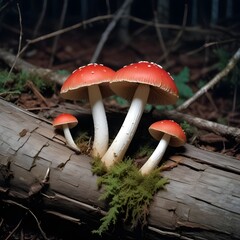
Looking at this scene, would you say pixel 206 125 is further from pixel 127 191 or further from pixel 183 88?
pixel 183 88

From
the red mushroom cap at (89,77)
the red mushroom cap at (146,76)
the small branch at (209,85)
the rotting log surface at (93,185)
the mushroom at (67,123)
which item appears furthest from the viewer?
the small branch at (209,85)

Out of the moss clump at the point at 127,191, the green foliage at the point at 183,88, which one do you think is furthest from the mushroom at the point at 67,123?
the green foliage at the point at 183,88

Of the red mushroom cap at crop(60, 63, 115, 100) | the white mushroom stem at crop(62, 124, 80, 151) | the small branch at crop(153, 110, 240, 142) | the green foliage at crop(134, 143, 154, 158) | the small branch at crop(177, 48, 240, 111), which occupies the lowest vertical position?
the white mushroom stem at crop(62, 124, 80, 151)

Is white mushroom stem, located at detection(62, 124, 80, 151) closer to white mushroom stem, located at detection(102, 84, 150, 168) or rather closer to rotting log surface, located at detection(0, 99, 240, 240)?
rotting log surface, located at detection(0, 99, 240, 240)

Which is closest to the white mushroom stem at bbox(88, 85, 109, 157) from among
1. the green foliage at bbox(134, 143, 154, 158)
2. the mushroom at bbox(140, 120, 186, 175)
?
the green foliage at bbox(134, 143, 154, 158)

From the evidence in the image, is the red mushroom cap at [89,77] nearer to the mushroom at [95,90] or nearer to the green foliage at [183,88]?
the mushroom at [95,90]

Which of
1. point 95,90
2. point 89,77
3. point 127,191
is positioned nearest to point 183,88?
point 95,90

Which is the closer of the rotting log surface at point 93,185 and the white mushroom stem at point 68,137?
the rotting log surface at point 93,185
